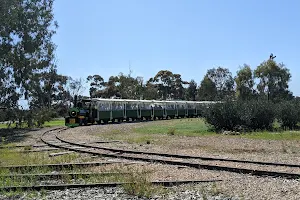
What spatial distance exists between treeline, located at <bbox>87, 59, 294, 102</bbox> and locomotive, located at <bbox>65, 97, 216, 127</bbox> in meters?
9.23

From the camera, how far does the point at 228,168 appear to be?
30.0 feet

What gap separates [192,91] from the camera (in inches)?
4099

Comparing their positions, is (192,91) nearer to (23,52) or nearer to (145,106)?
(145,106)

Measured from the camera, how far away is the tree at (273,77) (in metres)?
70.1

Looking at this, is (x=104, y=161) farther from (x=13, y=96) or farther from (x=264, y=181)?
(x=13, y=96)

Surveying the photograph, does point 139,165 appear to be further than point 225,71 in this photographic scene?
No

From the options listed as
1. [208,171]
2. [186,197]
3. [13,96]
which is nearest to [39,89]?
[13,96]

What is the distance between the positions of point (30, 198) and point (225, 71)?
90983 mm

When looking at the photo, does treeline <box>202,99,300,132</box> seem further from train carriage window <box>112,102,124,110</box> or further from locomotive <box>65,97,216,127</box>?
train carriage window <box>112,102,124,110</box>

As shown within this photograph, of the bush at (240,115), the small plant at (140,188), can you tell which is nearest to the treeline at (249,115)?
the bush at (240,115)

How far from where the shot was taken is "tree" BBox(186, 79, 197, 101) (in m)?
103

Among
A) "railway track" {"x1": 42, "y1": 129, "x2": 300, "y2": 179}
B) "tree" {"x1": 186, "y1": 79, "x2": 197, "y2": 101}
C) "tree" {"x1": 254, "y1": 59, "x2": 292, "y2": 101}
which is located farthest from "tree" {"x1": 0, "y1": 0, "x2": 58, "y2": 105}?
"tree" {"x1": 186, "y1": 79, "x2": 197, "y2": 101}

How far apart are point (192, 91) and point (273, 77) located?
35496 mm

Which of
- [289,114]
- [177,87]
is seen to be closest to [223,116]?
[289,114]
